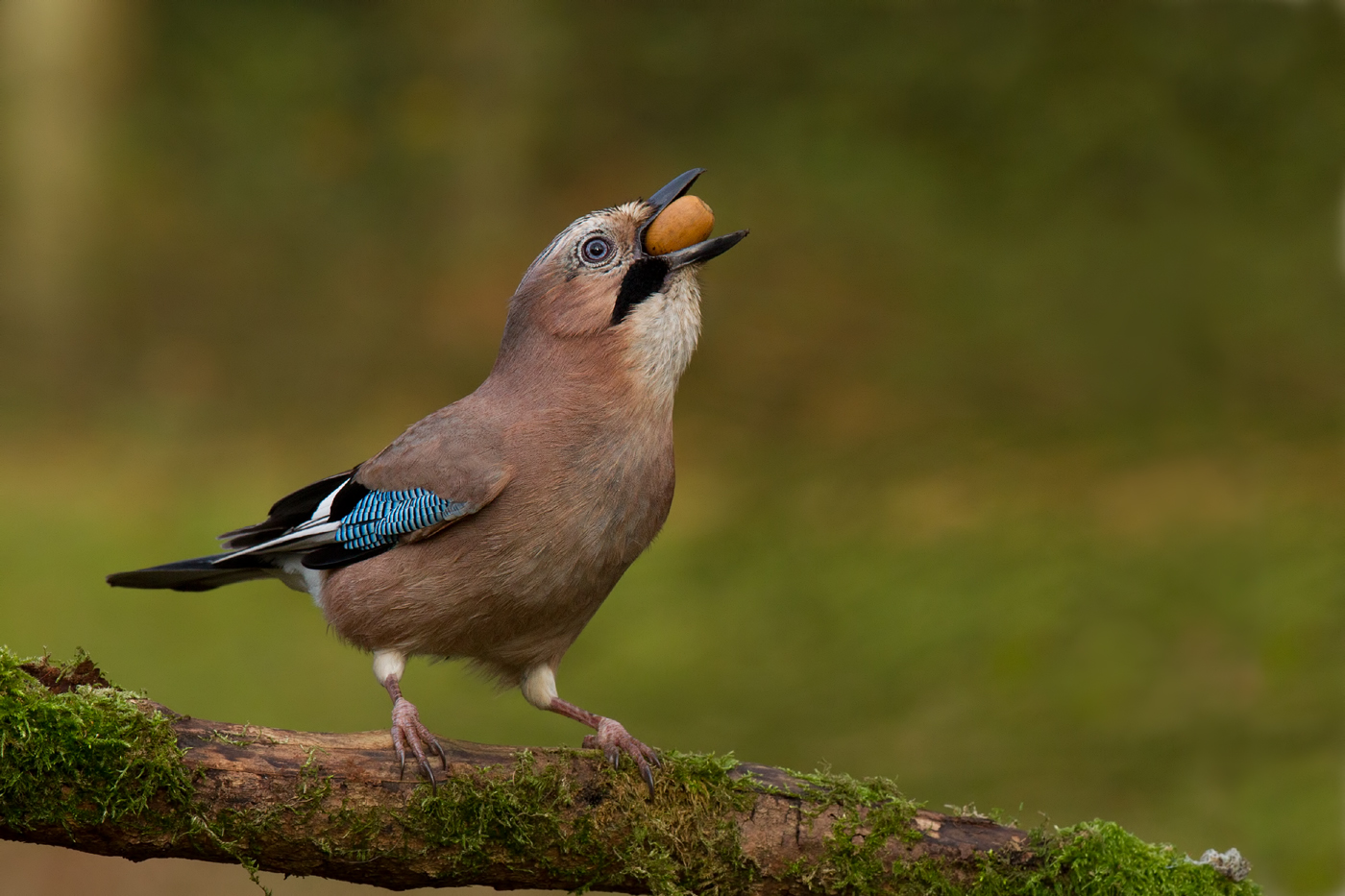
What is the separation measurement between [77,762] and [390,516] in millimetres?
1276

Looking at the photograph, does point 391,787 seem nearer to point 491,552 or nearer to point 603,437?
point 491,552

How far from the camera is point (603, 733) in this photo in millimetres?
4012

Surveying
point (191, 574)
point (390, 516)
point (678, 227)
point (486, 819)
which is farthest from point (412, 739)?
point (678, 227)

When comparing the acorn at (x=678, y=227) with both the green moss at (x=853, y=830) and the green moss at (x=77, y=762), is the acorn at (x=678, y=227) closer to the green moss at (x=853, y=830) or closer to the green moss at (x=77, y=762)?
the green moss at (x=853, y=830)

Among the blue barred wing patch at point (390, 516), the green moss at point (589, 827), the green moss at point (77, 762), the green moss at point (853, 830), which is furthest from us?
the blue barred wing patch at point (390, 516)

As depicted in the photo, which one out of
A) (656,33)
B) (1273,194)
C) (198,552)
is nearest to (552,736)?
(198,552)

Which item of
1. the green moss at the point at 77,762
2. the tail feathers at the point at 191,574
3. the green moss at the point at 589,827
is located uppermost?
the tail feathers at the point at 191,574

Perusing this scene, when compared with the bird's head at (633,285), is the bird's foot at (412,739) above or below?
below

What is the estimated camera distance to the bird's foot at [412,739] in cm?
369

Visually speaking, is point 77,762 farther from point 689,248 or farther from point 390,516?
point 689,248

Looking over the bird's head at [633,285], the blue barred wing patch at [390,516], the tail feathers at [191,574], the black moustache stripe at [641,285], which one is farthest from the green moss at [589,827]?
the tail feathers at [191,574]

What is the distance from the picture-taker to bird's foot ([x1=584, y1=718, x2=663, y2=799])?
3.90 meters

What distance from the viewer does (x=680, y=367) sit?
435cm

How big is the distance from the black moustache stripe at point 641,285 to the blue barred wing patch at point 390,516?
0.84 meters
